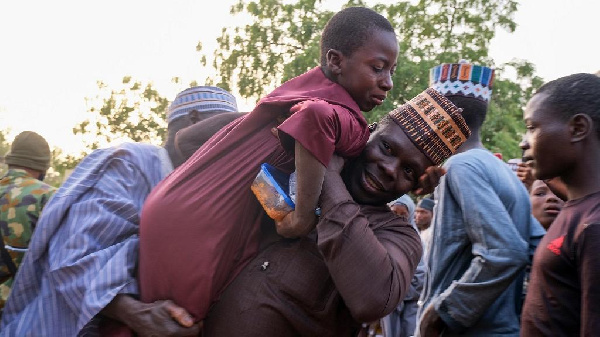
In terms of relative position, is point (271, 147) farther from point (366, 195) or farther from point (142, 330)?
point (142, 330)

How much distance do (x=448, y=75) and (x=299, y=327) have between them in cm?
209

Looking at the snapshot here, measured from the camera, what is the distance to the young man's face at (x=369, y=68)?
74.7 inches

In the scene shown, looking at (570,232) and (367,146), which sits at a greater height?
(367,146)

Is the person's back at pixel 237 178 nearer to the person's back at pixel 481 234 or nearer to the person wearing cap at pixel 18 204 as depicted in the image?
the person's back at pixel 481 234

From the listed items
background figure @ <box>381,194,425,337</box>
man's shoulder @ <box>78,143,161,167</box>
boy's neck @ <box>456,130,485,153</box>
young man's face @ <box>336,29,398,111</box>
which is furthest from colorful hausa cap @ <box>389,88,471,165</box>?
background figure @ <box>381,194,425,337</box>

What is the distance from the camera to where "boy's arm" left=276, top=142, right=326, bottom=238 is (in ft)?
5.37

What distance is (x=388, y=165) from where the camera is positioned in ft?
6.13

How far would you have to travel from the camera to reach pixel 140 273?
76.7 inches

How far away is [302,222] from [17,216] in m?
2.84

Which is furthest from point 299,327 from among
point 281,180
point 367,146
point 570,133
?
point 570,133

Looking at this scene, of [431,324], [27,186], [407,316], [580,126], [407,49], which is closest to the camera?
[580,126]

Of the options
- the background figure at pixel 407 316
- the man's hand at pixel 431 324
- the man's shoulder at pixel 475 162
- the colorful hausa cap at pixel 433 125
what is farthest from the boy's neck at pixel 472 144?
the background figure at pixel 407 316

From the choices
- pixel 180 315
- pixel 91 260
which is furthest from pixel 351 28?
pixel 91 260

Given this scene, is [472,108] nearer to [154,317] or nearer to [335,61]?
[335,61]
